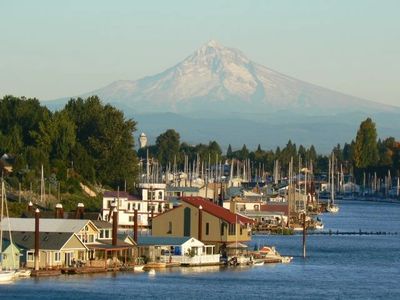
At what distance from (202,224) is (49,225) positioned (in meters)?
11.8

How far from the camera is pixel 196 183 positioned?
14762 centimetres

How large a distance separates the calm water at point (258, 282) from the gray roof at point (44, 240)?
230 cm

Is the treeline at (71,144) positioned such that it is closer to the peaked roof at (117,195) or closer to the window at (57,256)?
the peaked roof at (117,195)

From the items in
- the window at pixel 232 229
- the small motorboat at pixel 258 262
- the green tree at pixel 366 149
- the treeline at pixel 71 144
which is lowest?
the small motorboat at pixel 258 262

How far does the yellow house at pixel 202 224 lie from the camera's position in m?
75.1

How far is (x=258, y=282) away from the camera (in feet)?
206

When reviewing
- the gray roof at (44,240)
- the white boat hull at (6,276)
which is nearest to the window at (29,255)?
the gray roof at (44,240)

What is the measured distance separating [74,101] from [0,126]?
9.36m

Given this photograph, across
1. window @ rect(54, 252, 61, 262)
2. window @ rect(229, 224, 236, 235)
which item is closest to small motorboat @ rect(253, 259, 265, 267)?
window @ rect(229, 224, 236, 235)

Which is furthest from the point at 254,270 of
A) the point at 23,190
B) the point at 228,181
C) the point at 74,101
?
the point at 228,181

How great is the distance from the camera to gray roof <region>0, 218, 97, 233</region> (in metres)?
65.1

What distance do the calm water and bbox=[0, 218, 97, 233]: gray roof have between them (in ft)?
11.8

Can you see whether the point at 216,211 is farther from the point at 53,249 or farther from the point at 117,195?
the point at 117,195

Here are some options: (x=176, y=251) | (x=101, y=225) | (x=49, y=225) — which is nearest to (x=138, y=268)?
(x=176, y=251)
